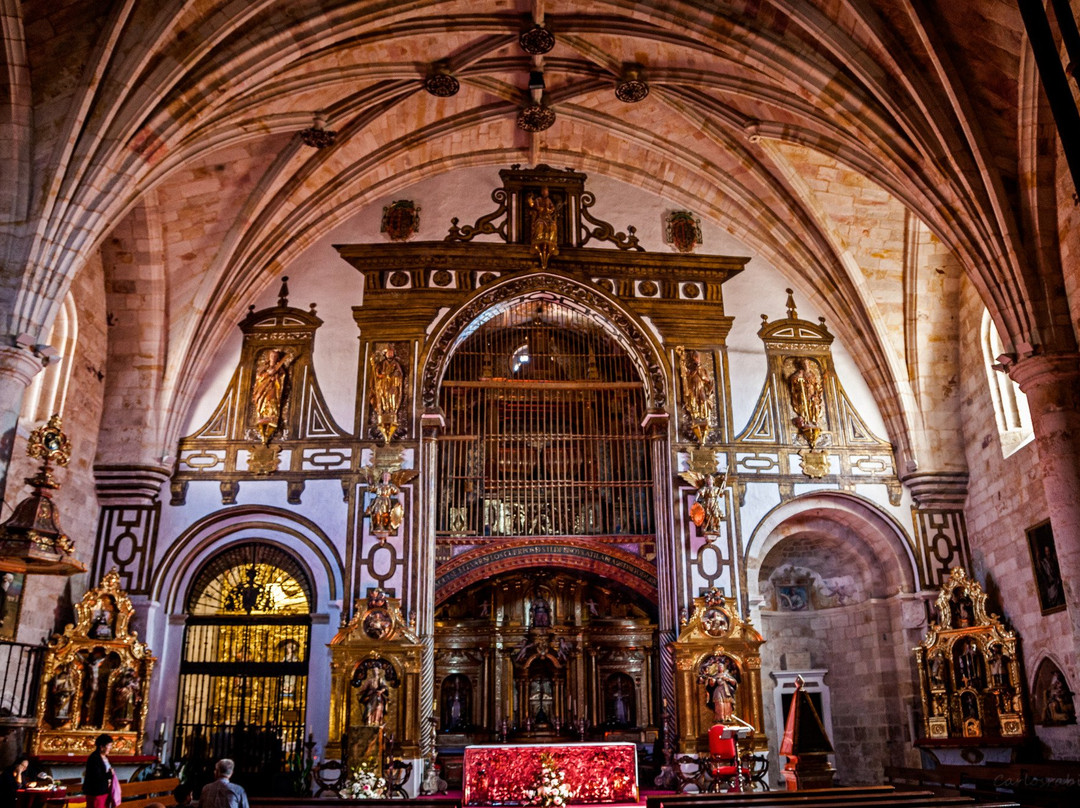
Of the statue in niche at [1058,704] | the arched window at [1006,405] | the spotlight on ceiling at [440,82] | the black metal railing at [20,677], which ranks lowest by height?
the statue in niche at [1058,704]

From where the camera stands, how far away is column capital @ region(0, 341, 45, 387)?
10.5 m

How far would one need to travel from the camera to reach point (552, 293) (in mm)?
17625

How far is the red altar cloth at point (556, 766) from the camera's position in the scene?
12070 millimetres

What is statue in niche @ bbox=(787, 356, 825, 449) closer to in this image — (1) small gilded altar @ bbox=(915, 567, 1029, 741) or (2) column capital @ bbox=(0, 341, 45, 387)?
(1) small gilded altar @ bbox=(915, 567, 1029, 741)

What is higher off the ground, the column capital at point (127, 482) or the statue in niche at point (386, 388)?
the statue in niche at point (386, 388)

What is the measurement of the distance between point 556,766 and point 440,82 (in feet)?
34.9

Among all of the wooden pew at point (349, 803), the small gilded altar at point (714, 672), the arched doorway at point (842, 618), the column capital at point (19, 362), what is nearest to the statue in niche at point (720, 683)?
the small gilded altar at point (714, 672)

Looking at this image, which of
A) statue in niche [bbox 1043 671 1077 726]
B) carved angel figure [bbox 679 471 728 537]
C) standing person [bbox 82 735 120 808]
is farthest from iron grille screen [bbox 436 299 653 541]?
standing person [bbox 82 735 120 808]

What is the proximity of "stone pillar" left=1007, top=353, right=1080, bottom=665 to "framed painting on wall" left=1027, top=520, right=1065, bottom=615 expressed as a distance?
2.46 m

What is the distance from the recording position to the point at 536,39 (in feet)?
48.7

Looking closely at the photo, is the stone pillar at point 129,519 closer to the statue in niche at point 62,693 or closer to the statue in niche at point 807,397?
the statue in niche at point 62,693

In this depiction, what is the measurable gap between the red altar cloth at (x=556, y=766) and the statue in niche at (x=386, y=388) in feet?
19.8

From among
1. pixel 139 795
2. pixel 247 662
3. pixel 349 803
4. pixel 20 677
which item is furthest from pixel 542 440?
pixel 349 803

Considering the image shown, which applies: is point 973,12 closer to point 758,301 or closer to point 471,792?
point 758,301
